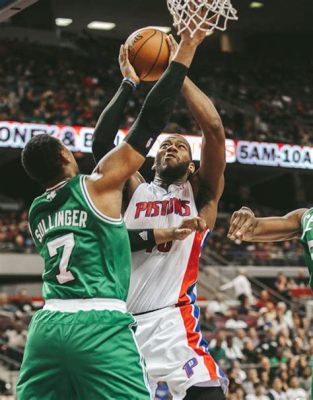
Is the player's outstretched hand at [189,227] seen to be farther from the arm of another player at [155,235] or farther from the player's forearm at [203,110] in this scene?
the player's forearm at [203,110]

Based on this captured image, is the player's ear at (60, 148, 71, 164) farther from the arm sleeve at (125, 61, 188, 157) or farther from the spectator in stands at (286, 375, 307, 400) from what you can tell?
the spectator in stands at (286, 375, 307, 400)

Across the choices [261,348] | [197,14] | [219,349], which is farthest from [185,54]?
[261,348]

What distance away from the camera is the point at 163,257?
196 inches

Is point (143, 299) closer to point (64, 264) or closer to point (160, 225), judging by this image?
point (160, 225)

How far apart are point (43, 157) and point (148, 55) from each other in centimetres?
107

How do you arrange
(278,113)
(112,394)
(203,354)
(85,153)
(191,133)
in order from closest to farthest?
(112,394) → (203,354) → (85,153) → (191,133) → (278,113)

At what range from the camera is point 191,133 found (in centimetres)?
2477

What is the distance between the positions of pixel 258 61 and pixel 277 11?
2590mm

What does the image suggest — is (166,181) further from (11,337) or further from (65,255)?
(11,337)

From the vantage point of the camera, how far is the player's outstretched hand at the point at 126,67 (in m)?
4.59

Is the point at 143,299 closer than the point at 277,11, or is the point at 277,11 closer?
the point at 143,299

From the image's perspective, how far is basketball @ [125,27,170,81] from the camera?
471 cm

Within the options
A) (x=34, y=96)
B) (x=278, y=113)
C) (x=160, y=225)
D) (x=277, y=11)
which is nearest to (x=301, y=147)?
(x=278, y=113)

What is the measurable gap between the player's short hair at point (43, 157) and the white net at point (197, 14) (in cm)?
86
